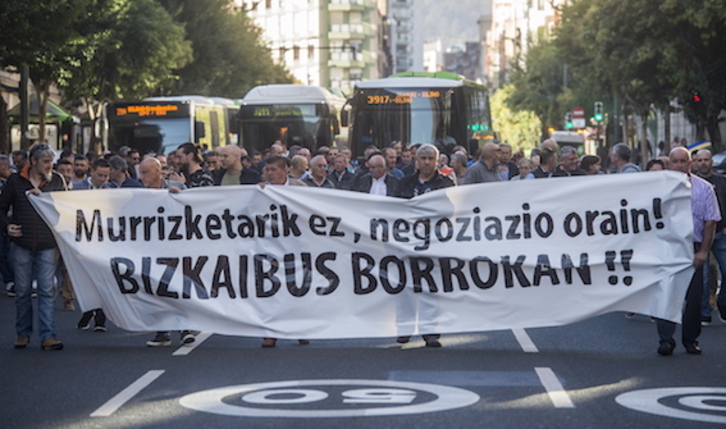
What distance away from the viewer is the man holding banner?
37.5 ft

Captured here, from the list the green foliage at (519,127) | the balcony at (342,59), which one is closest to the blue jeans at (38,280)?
the green foliage at (519,127)

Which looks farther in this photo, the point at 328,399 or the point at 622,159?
the point at 622,159

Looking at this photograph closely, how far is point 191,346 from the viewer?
12172mm

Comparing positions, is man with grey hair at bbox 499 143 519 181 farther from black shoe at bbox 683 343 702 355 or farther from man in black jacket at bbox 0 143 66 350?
man in black jacket at bbox 0 143 66 350

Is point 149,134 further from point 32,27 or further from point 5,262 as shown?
point 5,262

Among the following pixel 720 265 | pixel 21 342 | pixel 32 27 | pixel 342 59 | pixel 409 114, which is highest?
pixel 342 59

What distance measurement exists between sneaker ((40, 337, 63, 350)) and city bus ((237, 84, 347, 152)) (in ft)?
85.0

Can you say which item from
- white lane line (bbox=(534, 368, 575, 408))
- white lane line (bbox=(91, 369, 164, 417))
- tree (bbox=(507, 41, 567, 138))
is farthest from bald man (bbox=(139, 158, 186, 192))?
tree (bbox=(507, 41, 567, 138))

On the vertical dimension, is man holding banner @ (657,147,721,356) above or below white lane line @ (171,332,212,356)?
above

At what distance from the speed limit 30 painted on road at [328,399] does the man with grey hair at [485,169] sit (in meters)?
6.44

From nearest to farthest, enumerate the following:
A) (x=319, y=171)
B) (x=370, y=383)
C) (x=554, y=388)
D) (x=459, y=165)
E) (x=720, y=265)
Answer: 1. (x=554, y=388)
2. (x=370, y=383)
3. (x=720, y=265)
4. (x=319, y=171)
5. (x=459, y=165)

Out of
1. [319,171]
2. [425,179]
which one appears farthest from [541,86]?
[425,179]

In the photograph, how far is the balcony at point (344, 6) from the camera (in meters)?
144

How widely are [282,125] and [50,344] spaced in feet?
86.5
